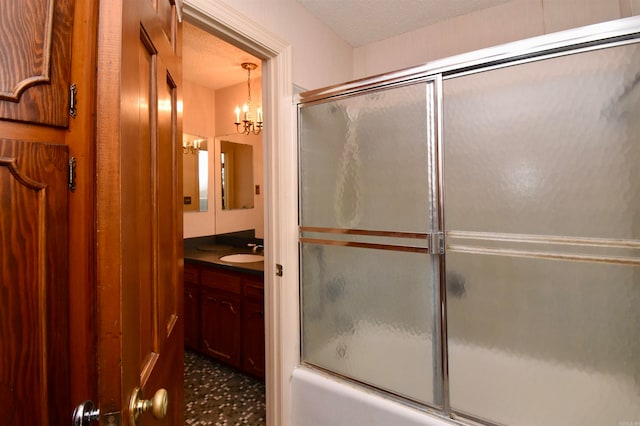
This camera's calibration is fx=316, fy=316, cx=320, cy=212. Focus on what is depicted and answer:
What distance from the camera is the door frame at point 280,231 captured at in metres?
1.63

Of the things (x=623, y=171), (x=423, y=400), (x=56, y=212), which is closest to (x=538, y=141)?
(x=623, y=171)

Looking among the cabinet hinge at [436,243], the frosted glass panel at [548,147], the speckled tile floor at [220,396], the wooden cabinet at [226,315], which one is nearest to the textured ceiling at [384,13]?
the frosted glass panel at [548,147]

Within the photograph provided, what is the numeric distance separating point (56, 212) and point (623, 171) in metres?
1.61

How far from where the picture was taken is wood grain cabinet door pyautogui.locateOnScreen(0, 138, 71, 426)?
1.95ft

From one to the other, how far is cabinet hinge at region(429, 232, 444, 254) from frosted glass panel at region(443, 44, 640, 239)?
0.07 m

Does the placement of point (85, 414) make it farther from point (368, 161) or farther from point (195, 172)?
point (195, 172)

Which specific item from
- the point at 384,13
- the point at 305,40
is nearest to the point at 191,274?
the point at 305,40

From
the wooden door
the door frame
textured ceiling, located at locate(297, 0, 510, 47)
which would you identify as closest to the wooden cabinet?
the door frame

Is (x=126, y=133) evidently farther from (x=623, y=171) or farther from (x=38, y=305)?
(x=623, y=171)

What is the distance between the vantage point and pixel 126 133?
575 millimetres

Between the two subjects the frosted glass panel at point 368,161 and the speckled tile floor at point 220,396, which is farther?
the speckled tile floor at point 220,396

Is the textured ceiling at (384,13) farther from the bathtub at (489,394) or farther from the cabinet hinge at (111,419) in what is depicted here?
the cabinet hinge at (111,419)

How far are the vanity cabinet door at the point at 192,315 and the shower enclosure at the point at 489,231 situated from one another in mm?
1290

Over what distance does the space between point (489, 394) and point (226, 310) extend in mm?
1734
